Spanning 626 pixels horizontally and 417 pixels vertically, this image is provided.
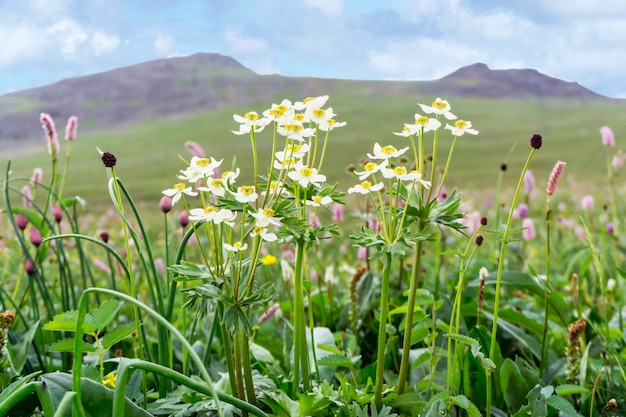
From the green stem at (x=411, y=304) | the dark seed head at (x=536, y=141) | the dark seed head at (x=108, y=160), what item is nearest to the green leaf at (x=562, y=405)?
the green stem at (x=411, y=304)

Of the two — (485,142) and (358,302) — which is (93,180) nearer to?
(485,142)

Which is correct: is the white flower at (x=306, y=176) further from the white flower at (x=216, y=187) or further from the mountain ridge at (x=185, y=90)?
the mountain ridge at (x=185, y=90)

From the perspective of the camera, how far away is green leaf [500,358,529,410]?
1564 mm

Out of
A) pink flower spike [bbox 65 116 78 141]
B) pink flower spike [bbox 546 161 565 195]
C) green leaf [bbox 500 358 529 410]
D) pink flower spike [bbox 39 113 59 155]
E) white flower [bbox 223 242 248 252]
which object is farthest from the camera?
pink flower spike [bbox 65 116 78 141]

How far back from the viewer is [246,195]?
1125mm

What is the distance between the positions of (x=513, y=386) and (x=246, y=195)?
0.91 meters

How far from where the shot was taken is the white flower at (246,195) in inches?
43.7

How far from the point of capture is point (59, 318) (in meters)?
1.19

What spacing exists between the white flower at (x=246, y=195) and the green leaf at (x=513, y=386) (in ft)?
2.75

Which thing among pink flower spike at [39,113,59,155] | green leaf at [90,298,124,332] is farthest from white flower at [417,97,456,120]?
pink flower spike at [39,113,59,155]

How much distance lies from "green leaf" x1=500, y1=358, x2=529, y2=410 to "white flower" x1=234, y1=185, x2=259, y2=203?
838mm

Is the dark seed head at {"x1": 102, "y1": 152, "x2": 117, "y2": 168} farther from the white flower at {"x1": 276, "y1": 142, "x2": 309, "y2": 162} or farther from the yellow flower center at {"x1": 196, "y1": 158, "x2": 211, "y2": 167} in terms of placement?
the white flower at {"x1": 276, "y1": 142, "x2": 309, "y2": 162}

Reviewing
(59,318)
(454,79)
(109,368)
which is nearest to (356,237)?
(59,318)

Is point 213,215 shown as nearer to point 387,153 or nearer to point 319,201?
point 319,201
